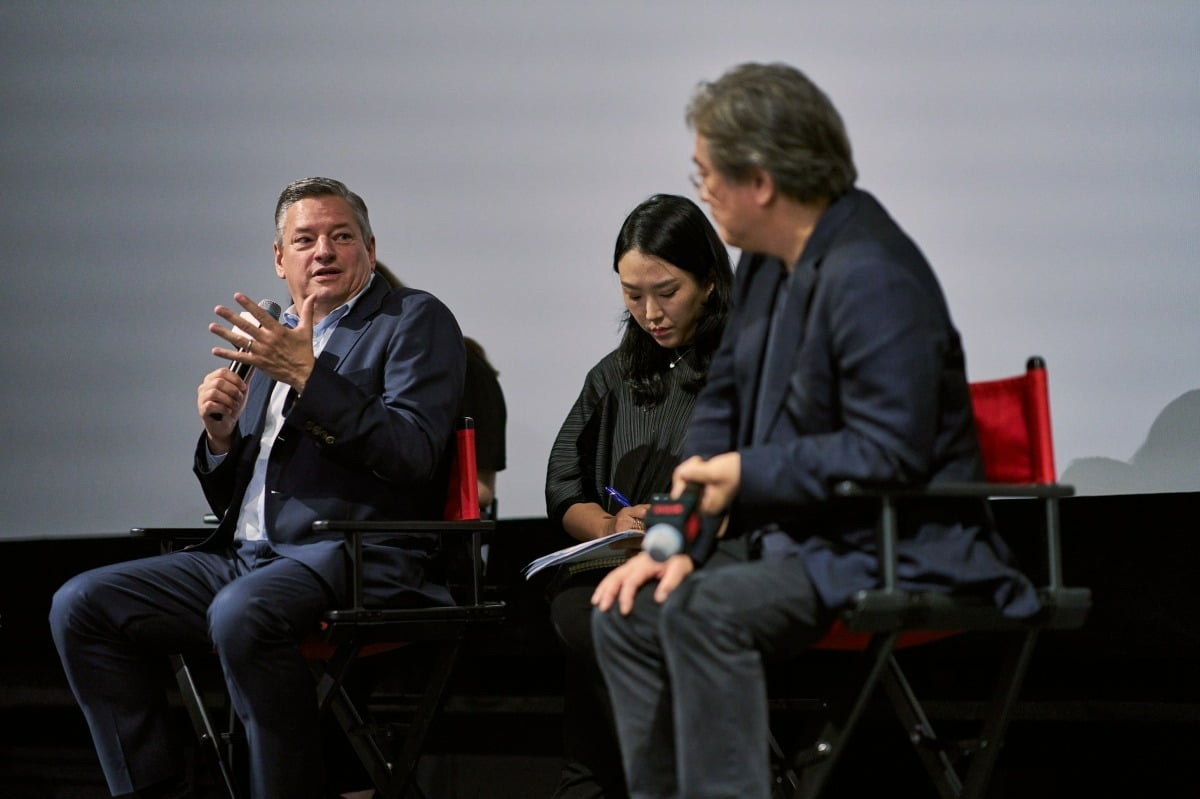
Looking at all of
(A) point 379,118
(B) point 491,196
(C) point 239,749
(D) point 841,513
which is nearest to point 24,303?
(A) point 379,118

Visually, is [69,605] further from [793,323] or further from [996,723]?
[996,723]

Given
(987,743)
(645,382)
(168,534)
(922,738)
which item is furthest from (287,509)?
(987,743)

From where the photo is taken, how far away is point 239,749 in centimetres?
274

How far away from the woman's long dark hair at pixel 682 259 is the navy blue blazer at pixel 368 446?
1.33 feet

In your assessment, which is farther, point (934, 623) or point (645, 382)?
point (645, 382)

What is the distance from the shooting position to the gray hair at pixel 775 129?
1.77 meters

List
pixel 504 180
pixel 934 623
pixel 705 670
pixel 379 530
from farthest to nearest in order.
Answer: pixel 504 180, pixel 379 530, pixel 934 623, pixel 705 670

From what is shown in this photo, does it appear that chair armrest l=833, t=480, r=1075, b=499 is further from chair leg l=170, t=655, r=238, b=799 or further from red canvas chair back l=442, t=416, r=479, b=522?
chair leg l=170, t=655, r=238, b=799

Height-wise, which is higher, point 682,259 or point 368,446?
point 682,259

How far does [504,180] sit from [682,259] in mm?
1115

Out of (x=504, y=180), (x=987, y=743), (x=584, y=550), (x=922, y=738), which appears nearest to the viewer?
(x=987, y=743)

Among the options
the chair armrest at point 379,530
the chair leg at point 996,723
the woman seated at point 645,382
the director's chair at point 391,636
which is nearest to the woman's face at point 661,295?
the woman seated at point 645,382

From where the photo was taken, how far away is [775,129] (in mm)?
1771

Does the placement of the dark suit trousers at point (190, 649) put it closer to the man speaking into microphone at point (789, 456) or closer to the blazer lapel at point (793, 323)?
the man speaking into microphone at point (789, 456)
